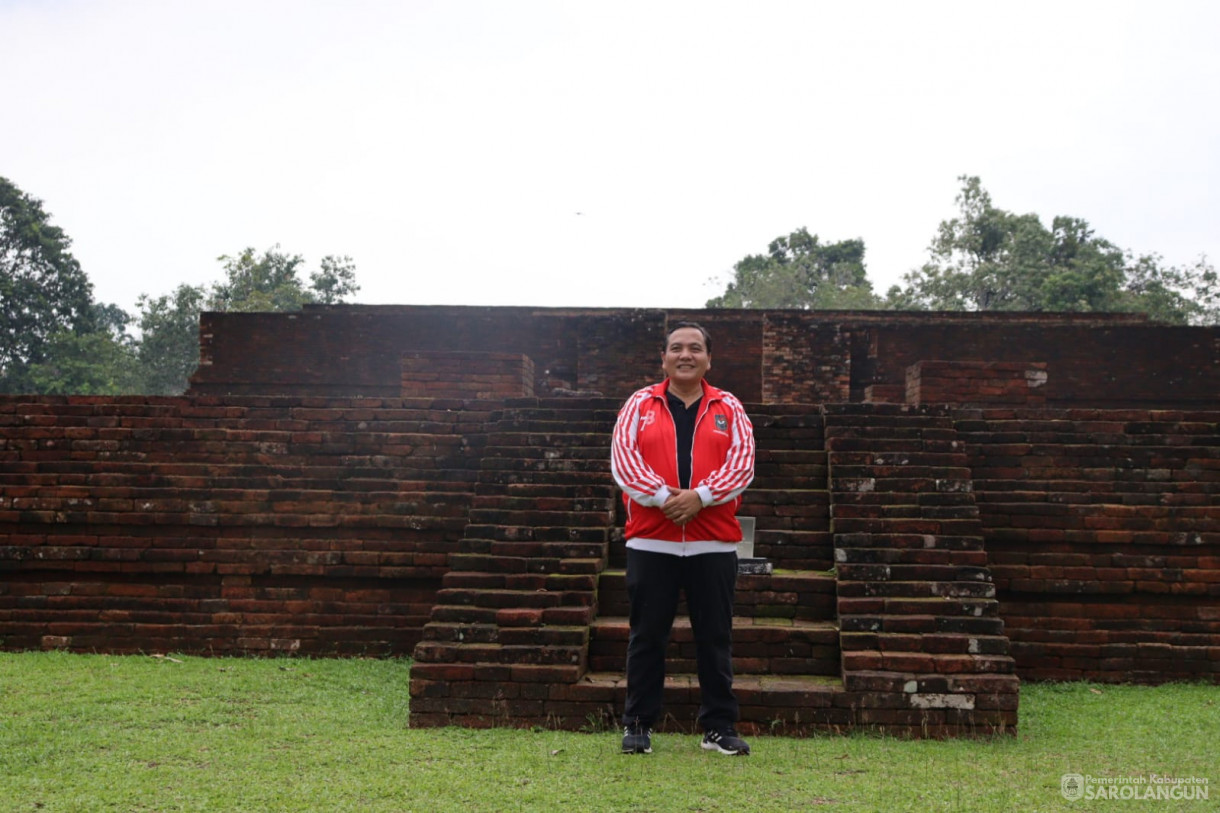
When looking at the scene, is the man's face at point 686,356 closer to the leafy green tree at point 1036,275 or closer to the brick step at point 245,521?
the brick step at point 245,521

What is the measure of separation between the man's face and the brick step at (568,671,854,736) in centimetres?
123

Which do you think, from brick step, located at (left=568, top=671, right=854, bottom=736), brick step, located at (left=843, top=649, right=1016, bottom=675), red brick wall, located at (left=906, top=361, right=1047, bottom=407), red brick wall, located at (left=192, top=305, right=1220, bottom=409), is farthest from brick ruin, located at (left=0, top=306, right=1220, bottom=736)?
red brick wall, located at (left=192, top=305, right=1220, bottom=409)

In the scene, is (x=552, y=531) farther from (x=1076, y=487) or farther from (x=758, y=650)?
(x=1076, y=487)

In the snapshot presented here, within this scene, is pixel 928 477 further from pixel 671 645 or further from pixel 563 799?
pixel 563 799

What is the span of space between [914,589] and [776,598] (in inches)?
23.0

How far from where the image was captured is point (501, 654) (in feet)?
13.3

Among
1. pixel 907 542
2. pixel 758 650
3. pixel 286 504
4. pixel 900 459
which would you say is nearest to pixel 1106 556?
pixel 900 459

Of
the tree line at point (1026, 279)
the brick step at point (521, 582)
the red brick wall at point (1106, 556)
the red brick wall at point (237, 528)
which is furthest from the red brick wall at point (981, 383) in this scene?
the tree line at point (1026, 279)

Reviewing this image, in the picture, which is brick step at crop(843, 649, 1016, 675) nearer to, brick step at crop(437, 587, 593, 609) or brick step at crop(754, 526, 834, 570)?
brick step at crop(754, 526, 834, 570)

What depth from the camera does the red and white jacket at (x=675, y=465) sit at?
3.33m

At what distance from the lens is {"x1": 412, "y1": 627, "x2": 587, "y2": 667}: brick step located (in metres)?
4.03

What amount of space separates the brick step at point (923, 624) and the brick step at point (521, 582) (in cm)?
109

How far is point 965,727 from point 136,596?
4131 millimetres

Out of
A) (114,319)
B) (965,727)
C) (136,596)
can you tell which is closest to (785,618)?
(965,727)
